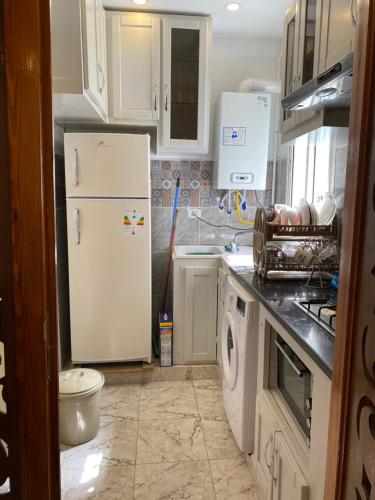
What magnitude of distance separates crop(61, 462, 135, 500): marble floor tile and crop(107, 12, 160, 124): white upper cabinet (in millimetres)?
2197

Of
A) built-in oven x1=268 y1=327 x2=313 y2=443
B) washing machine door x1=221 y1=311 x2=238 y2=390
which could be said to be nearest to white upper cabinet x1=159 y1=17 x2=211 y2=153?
washing machine door x1=221 y1=311 x2=238 y2=390

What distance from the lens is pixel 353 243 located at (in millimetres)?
675

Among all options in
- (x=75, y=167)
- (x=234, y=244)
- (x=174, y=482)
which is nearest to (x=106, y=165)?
(x=75, y=167)

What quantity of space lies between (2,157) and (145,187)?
1888 mm

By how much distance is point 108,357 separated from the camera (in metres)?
2.73

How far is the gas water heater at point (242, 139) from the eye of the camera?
2854mm

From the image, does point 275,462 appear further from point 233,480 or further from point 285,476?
point 233,480

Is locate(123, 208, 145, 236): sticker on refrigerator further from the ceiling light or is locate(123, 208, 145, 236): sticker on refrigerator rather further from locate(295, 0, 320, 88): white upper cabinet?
the ceiling light

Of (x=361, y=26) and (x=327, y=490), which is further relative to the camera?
(x=327, y=490)

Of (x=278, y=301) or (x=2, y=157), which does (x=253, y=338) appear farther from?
(x=2, y=157)

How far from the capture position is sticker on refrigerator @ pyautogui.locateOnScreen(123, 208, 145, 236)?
2.63 metres

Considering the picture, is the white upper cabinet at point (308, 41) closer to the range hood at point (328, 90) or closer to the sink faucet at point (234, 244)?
the range hood at point (328, 90)

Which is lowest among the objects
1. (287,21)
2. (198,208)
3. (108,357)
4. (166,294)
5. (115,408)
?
(115,408)

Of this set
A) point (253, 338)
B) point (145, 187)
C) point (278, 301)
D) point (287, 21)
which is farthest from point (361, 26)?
point (145, 187)
